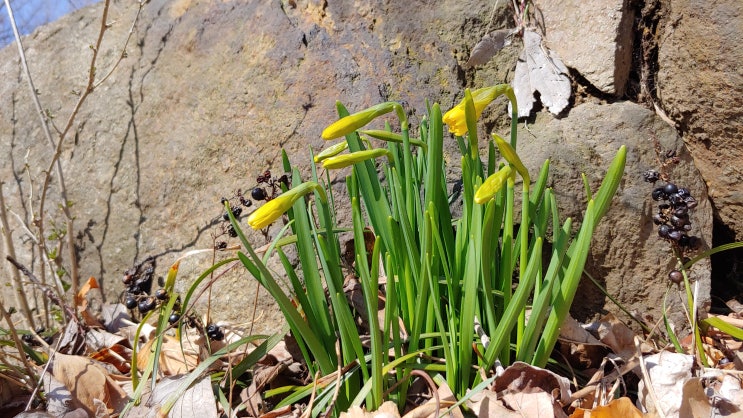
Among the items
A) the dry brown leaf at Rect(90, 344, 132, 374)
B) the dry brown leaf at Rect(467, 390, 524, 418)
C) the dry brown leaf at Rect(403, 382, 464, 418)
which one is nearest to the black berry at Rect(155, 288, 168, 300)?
the dry brown leaf at Rect(90, 344, 132, 374)

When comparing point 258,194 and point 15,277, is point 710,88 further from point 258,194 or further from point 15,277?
point 15,277

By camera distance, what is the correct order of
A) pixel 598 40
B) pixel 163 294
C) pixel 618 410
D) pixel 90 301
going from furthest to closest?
pixel 90 301
pixel 598 40
pixel 163 294
pixel 618 410

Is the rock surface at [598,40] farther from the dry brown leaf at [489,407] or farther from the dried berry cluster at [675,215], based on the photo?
the dry brown leaf at [489,407]

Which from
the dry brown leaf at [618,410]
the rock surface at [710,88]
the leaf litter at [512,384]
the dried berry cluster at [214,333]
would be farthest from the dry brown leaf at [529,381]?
the rock surface at [710,88]

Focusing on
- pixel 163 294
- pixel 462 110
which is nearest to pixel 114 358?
pixel 163 294

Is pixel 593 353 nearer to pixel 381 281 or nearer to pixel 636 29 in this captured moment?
pixel 381 281

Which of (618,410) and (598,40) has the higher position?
(598,40)
